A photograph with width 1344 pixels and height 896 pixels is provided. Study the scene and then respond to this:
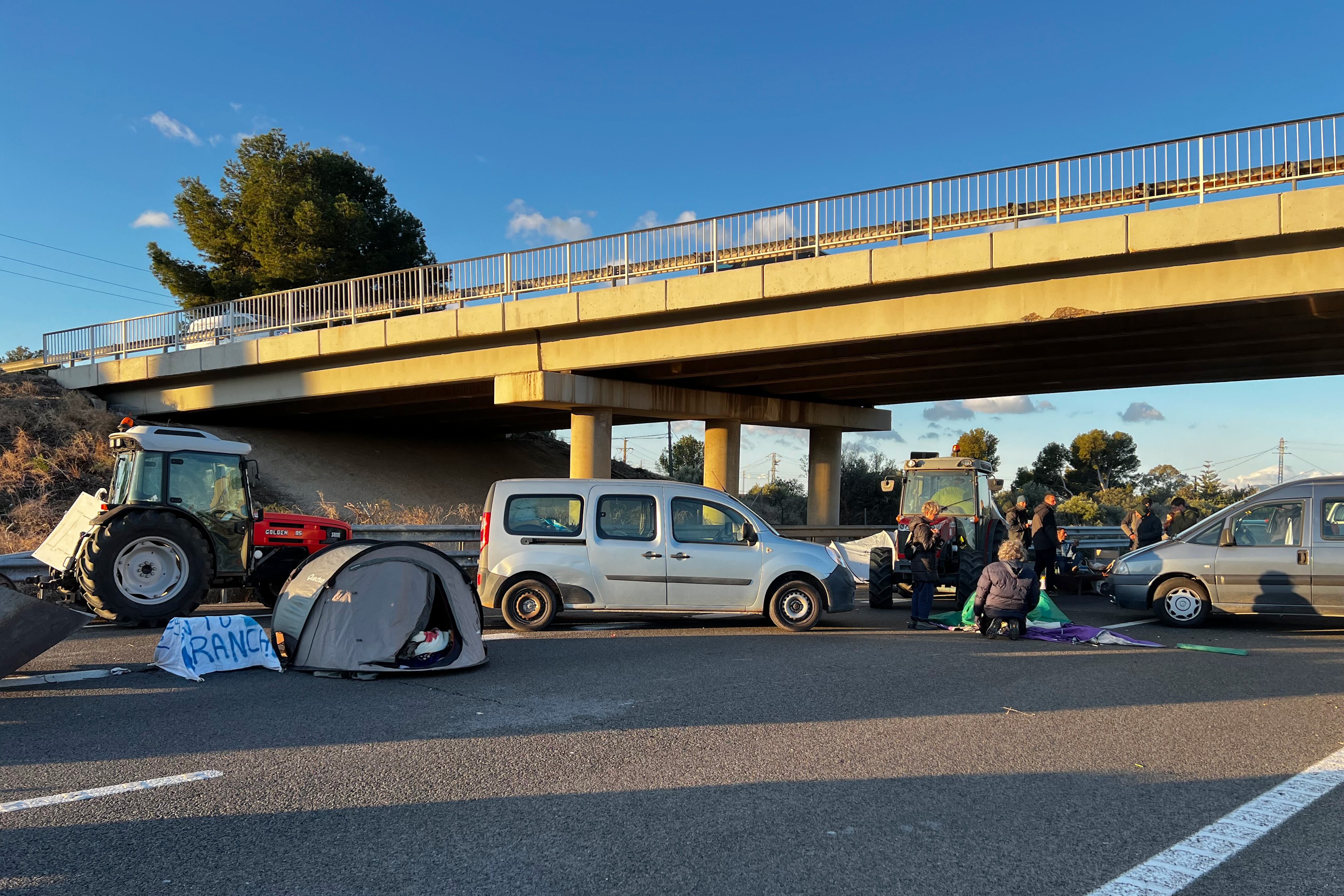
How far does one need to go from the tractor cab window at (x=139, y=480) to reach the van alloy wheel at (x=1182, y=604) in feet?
41.9

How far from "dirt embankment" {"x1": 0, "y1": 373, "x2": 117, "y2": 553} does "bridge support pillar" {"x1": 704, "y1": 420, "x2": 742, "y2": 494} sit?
16.5m

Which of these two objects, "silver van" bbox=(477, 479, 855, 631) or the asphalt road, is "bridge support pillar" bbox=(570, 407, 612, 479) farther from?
the asphalt road

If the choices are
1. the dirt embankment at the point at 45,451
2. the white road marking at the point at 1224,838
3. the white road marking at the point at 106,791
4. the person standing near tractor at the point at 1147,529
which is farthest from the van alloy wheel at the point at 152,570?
the person standing near tractor at the point at 1147,529

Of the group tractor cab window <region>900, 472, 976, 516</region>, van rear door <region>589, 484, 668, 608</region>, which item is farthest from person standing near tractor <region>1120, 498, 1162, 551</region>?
van rear door <region>589, 484, 668, 608</region>

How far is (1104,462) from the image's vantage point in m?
57.6

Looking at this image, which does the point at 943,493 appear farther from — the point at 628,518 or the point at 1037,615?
the point at 628,518

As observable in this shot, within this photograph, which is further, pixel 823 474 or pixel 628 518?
pixel 823 474

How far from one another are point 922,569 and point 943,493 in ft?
13.0

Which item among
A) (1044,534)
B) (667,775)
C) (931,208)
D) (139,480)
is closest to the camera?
(667,775)

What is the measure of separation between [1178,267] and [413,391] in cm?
1965

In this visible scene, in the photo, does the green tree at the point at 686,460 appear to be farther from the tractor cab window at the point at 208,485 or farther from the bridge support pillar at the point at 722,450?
the tractor cab window at the point at 208,485

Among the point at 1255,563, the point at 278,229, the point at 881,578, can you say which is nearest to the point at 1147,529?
the point at 1255,563

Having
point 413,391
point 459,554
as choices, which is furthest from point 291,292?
point 459,554

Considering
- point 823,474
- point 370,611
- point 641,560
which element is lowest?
point 370,611
